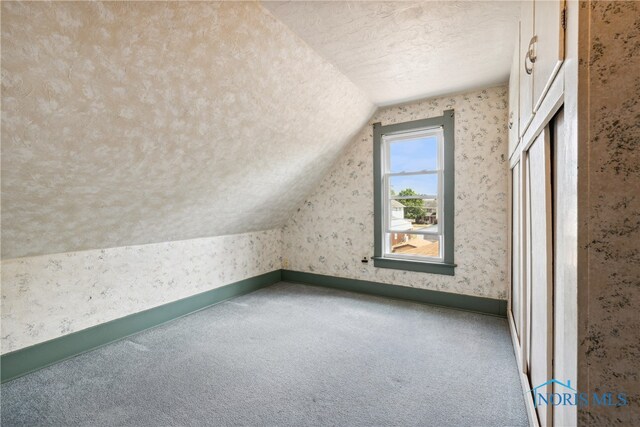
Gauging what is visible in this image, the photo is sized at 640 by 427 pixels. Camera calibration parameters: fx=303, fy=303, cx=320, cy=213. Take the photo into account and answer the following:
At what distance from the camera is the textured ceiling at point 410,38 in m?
1.77

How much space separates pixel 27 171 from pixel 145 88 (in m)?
0.79

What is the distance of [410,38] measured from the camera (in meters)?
2.07

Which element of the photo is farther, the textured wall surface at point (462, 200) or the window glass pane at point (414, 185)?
the window glass pane at point (414, 185)

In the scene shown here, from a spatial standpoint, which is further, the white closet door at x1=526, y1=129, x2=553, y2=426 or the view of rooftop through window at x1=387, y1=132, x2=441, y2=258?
the view of rooftop through window at x1=387, y1=132, x2=441, y2=258

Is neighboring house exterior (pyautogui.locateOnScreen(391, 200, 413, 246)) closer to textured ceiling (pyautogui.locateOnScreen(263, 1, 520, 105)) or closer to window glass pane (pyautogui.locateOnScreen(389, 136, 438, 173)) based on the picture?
window glass pane (pyautogui.locateOnScreen(389, 136, 438, 173))

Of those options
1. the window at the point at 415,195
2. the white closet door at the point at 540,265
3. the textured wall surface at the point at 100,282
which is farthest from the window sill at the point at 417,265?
the textured wall surface at the point at 100,282

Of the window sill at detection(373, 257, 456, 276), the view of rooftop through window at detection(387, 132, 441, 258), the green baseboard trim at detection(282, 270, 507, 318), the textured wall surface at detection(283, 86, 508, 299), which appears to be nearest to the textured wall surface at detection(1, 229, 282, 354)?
the green baseboard trim at detection(282, 270, 507, 318)

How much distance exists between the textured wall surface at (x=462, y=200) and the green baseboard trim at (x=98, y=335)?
160 cm

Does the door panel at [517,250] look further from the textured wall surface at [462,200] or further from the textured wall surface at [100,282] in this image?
the textured wall surface at [100,282]

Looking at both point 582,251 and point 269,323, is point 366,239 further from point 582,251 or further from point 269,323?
point 582,251

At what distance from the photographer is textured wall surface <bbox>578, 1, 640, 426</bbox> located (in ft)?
2.10

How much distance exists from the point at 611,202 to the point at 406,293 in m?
3.07

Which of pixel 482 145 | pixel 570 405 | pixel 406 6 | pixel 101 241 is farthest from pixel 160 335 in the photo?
pixel 482 145

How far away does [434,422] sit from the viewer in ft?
5.29
